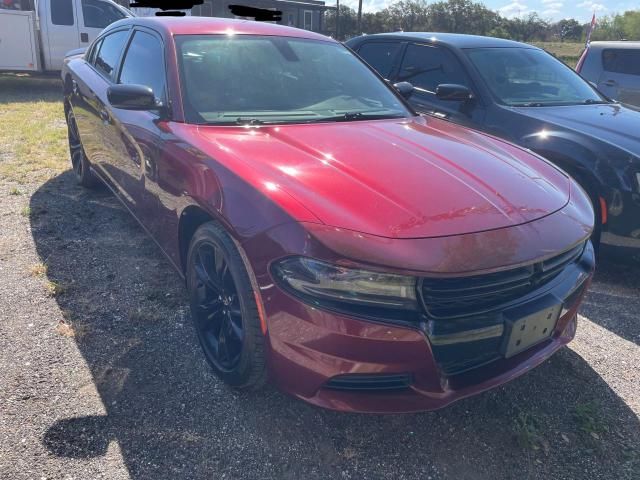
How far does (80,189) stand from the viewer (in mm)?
4992

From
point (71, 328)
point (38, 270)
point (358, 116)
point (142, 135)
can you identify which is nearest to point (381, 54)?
point (358, 116)

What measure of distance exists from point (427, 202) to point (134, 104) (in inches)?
66.5

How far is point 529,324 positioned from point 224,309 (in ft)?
4.30

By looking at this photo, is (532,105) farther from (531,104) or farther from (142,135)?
(142,135)

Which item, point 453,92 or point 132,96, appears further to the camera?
point 453,92

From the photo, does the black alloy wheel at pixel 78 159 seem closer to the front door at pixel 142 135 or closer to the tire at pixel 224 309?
the front door at pixel 142 135

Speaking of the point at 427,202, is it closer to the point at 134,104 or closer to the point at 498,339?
the point at 498,339

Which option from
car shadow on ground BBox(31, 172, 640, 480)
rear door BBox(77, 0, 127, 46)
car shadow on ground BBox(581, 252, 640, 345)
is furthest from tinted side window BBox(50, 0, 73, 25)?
car shadow on ground BBox(581, 252, 640, 345)

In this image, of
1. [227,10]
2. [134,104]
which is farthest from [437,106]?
[227,10]

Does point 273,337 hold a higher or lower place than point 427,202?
lower

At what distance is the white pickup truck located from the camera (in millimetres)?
9977

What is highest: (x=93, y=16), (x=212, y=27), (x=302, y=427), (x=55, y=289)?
(x=93, y=16)

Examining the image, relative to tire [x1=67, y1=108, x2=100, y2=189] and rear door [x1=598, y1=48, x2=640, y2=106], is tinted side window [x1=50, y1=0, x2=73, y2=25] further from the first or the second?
rear door [x1=598, y1=48, x2=640, y2=106]

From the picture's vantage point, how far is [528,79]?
4.77 meters
